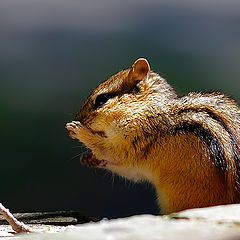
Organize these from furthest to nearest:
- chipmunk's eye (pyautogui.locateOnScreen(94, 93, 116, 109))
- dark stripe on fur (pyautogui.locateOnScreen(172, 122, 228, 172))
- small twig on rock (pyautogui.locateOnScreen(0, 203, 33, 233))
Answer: chipmunk's eye (pyautogui.locateOnScreen(94, 93, 116, 109)) < dark stripe on fur (pyautogui.locateOnScreen(172, 122, 228, 172)) < small twig on rock (pyautogui.locateOnScreen(0, 203, 33, 233))

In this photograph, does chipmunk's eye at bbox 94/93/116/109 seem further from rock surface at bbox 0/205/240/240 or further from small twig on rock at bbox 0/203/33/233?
rock surface at bbox 0/205/240/240

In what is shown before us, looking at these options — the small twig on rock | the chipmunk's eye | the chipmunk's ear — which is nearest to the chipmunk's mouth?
the chipmunk's eye

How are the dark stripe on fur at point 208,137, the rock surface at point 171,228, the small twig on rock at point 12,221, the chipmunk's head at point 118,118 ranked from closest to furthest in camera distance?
the rock surface at point 171,228, the small twig on rock at point 12,221, the dark stripe on fur at point 208,137, the chipmunk's head at point 118,118

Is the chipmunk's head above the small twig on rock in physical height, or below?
above

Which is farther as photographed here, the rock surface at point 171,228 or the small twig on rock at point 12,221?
the small twig on rock at point 12,221

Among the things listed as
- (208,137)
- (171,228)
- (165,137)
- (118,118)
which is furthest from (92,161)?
(171,228)

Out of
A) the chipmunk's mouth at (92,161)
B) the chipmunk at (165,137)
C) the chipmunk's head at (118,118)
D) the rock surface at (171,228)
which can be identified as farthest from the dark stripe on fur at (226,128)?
the rock surface at (171,228)

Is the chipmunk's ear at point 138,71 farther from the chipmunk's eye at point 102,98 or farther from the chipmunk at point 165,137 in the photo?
the chipmunk's eye at point 102,98

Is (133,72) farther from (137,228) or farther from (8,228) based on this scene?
(137,228)

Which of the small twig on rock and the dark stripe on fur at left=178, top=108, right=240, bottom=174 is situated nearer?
the small twig on rock
